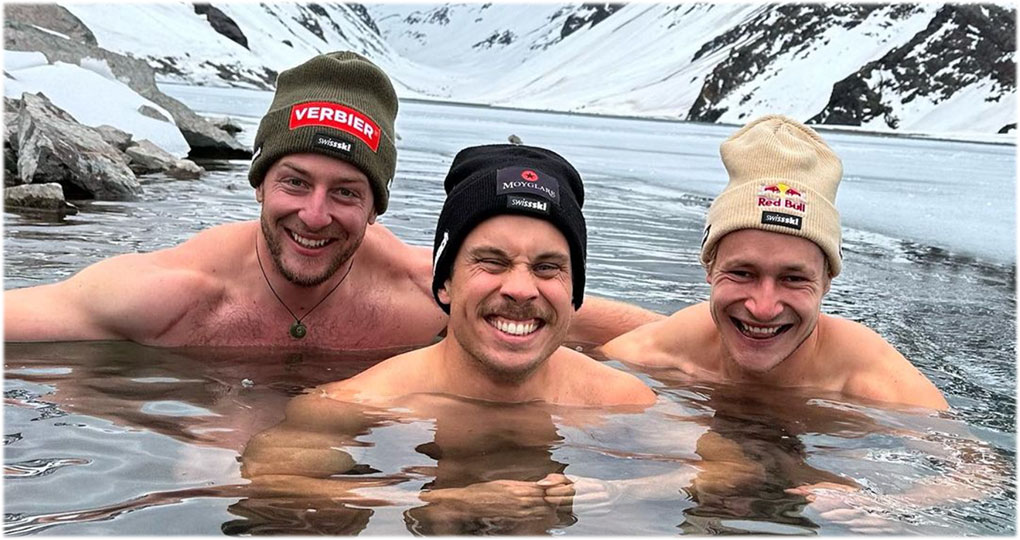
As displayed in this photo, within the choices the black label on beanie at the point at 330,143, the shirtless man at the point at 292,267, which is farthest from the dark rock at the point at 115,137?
the black label on beanie at the point at 330,143

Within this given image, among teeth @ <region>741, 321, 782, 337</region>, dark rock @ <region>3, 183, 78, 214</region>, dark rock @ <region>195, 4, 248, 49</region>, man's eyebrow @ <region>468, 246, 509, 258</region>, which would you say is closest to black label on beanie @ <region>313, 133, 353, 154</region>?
man's eyebrow @ <region>468, 246, 509, 258</region>

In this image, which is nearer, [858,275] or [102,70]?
[858,275]

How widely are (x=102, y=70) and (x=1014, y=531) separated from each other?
20598 millimetres

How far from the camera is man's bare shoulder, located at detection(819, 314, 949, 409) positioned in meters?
5.34

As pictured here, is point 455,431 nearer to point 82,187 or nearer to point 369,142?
point 369,142

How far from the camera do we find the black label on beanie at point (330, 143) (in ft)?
18.6

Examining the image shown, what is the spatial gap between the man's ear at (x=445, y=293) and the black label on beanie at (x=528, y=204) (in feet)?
1.61

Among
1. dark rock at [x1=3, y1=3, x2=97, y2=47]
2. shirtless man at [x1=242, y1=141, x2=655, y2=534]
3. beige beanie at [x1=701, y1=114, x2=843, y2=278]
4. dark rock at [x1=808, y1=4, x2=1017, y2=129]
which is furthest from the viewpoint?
dark rock at [x1=808, y1=4, x2=1017, y2=129]

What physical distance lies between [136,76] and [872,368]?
61.6 ft

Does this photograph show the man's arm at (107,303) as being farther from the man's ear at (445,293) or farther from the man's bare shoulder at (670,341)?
the man's bare shoulder at (670,341)

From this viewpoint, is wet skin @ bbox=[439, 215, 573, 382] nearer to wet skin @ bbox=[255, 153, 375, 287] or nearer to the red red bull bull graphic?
the red red bull bull graphic

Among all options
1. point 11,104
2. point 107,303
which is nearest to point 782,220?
point 107,303

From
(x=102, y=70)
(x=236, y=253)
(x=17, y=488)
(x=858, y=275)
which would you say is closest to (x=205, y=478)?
(x=17, y=488)

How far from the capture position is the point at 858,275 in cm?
962
